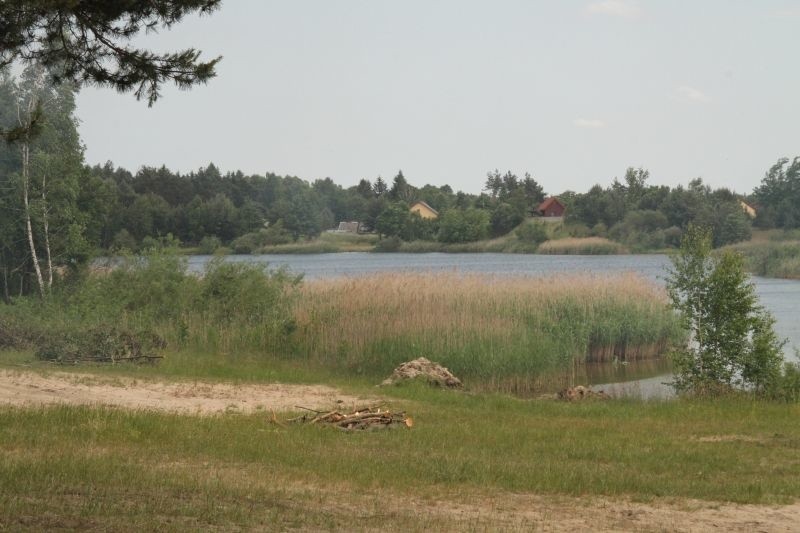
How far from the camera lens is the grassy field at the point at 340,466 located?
780 centimetres

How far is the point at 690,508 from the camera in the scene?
878 centimetres

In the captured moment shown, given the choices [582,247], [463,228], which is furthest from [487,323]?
[463,228]

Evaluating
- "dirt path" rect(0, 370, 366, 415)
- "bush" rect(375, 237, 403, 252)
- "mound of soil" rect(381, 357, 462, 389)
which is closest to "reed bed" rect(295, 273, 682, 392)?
"mound of soil" rect(381, 357, 462, 389)

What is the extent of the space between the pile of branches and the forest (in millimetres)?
5037

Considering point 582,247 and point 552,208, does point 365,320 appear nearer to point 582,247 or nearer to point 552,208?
point 582,247

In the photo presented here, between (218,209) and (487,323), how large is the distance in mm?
31963

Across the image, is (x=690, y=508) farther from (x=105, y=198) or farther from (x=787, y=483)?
(x=105, y=198)

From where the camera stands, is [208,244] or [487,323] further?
[208,244]

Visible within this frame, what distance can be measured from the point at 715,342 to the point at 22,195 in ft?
75.7

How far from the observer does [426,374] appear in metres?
18.7

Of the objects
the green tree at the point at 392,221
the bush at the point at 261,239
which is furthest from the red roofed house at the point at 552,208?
the bush at the point at 261,239

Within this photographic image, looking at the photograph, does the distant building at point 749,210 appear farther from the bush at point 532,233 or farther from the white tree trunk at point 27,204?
the white tree trunk at point 27,204

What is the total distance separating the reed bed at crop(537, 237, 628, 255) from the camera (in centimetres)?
7638

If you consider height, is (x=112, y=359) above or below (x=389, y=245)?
below
